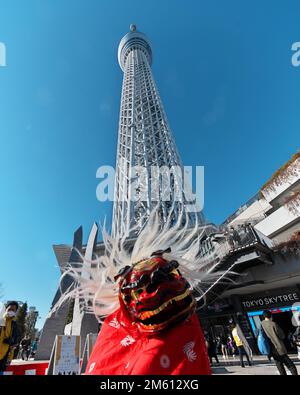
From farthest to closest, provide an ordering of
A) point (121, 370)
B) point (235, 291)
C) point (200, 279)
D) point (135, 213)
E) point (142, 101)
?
1. point (142, 101)
2. point (135, 213)
3. point (235, 291)
4. point (200, 279)
5. point (121, 370)

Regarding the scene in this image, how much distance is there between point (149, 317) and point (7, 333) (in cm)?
337

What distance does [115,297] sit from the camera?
7.41ft

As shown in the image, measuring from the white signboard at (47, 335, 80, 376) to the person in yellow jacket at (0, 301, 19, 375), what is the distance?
1505 mm

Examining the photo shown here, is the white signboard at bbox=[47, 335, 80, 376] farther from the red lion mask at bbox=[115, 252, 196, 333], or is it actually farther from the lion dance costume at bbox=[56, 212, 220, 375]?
the red lion mask at bbox=[115, 252, 196, 333]

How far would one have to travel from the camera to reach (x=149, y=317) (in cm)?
159

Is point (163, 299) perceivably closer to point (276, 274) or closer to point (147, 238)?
point (147, 238)

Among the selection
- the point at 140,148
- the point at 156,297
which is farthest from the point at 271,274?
the point at 140,148

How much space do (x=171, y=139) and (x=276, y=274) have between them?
29723 mm

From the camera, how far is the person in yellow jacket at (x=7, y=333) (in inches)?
134

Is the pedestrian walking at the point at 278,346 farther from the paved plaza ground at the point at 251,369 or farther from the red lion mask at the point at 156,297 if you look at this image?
the red lion mask at the point at 156,297

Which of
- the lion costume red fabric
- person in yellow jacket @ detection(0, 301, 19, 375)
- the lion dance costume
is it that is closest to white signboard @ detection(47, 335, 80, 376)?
person in yellow jacket @ detection(0, 301, 19, 375)

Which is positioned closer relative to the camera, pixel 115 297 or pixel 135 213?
pixel 115 297

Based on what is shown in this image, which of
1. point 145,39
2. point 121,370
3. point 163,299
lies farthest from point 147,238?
point 145,39

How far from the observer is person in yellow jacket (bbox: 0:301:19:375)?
3406mm
